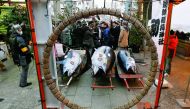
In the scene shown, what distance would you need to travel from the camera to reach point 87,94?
5.69 m

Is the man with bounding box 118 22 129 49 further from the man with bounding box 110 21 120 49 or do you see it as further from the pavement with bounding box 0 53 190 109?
the pavement with bounding box 0 53 190 109

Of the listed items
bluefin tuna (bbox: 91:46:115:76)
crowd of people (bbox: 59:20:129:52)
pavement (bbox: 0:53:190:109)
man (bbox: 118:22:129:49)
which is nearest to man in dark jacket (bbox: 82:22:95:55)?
crowd of people (bbox: 59:20:129:52)

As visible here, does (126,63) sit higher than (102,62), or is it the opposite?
(102,62)

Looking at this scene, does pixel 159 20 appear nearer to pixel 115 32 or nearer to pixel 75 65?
pixel 75 65

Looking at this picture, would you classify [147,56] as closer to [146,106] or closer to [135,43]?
[135,43]

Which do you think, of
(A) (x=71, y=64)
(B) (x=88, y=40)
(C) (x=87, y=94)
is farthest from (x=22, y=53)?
(B) (x=88, y=40)

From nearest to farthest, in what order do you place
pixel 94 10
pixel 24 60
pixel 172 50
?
pixel 94 10
pixel 24 60
pixel 172 50

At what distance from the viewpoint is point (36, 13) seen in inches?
137

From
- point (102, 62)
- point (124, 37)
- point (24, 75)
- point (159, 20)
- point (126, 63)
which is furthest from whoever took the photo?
point (124, 37)

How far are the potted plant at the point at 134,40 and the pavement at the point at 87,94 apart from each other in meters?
3.43

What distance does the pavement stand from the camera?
5141mm

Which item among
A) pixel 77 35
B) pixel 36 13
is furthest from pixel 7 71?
pixel 36 13

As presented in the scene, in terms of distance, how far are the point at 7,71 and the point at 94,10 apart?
6.27 m

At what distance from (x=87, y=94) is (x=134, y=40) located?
18.7ft
